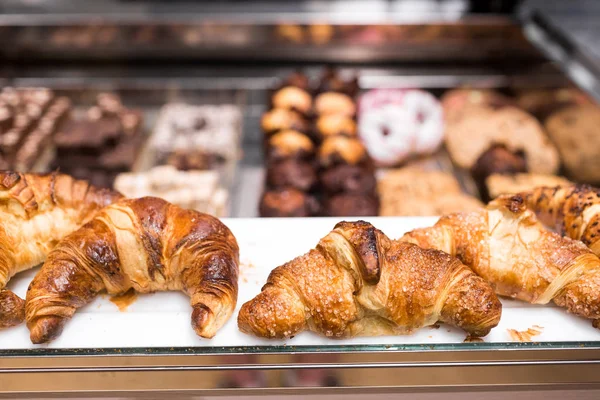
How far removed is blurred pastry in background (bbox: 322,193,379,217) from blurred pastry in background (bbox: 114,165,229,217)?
61cm

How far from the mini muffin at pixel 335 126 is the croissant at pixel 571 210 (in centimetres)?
179

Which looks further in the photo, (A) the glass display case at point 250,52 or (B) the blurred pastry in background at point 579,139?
(A) the glass display case at point 250,52

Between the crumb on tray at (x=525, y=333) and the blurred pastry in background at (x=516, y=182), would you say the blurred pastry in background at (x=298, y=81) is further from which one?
the crumb on tray at (x=525, y=333)

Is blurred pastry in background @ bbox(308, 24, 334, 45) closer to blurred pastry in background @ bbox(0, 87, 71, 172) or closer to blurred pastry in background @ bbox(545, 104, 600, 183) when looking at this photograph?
blurred pastry in background @ bbox(545, 104, 600, 183)

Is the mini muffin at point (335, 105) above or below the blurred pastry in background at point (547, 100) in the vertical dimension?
below

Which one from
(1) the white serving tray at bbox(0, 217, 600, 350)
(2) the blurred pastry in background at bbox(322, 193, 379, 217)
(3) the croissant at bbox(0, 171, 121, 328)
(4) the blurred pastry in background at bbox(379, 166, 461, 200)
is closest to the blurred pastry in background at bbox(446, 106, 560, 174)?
(4) the blurred pastry in background at bbox(379, 166, 461, 200)

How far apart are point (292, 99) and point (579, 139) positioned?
186cm

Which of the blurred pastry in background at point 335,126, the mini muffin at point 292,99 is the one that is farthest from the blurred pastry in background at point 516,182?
the mini muffin at point 292,99

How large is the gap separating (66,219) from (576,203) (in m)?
1.77

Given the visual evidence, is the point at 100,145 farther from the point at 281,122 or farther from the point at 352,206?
the point at 352,206

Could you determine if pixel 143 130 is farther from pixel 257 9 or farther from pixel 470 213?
pixel 470 213

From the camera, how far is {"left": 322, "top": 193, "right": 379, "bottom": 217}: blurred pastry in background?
3189mm

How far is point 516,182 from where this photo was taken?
11.0 feet

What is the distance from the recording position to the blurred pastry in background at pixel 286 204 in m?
3.16
